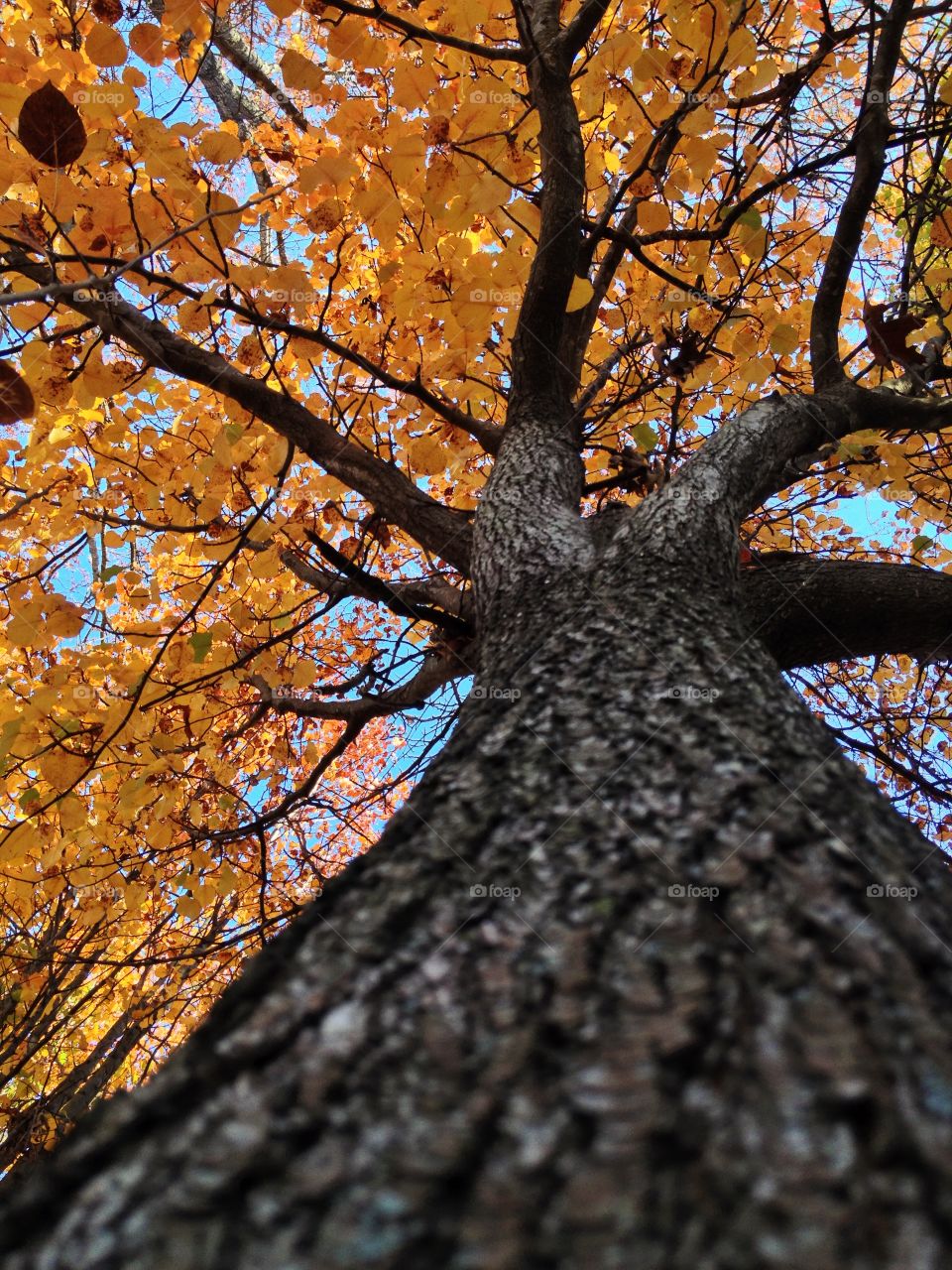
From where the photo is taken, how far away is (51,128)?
5.66 feet

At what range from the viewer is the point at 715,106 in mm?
2535

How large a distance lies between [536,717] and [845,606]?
1.53 metres

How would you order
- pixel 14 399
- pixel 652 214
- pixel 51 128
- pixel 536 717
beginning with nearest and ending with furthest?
1. pixel 536 717
2. pixel 14 399
3. pixel 51 128
4. pixel 652 214

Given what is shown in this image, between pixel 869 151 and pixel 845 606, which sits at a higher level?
pixel 869 151

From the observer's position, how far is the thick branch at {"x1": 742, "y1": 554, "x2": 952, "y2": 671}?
224 cm

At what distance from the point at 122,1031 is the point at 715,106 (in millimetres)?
6467

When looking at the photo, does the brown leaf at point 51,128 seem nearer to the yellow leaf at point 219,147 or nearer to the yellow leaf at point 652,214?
the yellow leaf at point 219,147

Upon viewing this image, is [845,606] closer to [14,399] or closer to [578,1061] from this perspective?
[578,1061]

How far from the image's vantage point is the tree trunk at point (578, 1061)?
479mm

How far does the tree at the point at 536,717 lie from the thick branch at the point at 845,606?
13mm

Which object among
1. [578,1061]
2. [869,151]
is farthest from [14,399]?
Answer: [869,151]

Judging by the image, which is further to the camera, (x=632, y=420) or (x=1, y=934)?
(x=1, y=934)

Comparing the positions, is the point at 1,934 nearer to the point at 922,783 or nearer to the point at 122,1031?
the point at 122,1031

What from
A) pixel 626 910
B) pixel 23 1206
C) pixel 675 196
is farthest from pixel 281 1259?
pixel 675 196
